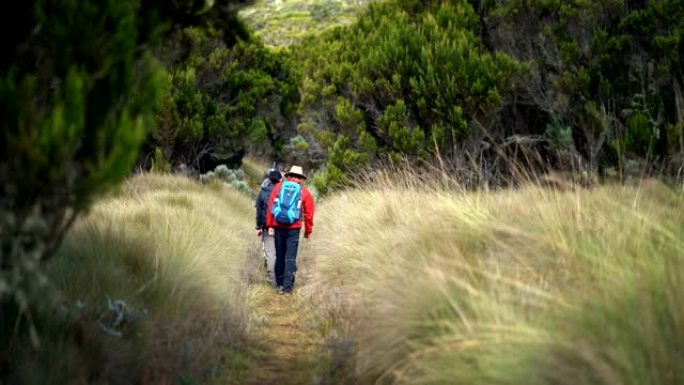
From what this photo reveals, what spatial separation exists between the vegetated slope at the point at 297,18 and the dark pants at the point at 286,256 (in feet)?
154

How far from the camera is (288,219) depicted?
28.7 feet

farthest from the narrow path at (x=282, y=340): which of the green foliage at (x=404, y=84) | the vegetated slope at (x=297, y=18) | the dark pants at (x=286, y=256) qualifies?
the vegetated slope at (x=297, y=18)

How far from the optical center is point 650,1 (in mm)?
11156

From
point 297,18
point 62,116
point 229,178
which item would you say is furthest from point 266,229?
point 297,18

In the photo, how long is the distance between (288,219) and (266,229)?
99cm

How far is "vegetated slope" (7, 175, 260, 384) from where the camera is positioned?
12.9 feet

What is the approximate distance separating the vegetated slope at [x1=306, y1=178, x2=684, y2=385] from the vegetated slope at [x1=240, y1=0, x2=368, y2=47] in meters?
50.2

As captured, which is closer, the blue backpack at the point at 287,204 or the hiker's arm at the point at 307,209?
the blue backpack at the point at 287,204

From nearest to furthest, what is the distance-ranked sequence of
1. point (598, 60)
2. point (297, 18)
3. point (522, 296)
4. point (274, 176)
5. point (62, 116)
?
point (62, 116)
point (522, 296)
point (274, 176)
point (598, 60)
point (297, 18)

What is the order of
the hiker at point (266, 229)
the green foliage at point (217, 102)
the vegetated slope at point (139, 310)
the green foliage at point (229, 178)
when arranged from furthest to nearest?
the green foliage at point (229, 178)
the green foliage at point (217, 102)
the hiker at point (266, 229)
the vegetated slope at point (139, 310)

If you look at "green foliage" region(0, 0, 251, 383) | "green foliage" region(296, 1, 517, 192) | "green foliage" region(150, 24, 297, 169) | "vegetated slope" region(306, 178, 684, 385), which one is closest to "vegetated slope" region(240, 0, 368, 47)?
"green foliage" region(150, 24, 297, 169)

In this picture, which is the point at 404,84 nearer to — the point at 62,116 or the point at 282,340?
the point at 282,340

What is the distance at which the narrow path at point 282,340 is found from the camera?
4.84 m

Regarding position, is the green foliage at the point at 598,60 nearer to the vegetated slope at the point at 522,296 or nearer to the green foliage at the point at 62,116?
the vegetated slope at the point at 522,296
